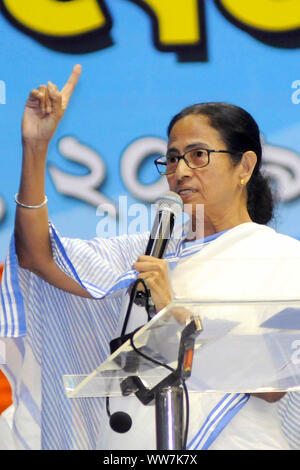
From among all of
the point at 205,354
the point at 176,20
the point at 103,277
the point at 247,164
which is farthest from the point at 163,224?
the point at 176,20

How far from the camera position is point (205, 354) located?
131 cm

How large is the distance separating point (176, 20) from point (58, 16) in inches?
14.9

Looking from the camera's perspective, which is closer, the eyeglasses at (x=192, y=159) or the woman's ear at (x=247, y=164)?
the eyeglasses at (x=192, y=159)

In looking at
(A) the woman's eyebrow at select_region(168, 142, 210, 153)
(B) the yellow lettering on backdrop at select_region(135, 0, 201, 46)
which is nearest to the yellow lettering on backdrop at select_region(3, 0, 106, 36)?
(B) the yellow lettering on backdrop at select_region(135, 0, 201, 46)

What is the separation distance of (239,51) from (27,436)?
136 centimetres

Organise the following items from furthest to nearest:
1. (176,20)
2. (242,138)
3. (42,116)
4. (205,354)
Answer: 1. (176,20)
2. (242,138)
3. (42,116)
4. (205,354)

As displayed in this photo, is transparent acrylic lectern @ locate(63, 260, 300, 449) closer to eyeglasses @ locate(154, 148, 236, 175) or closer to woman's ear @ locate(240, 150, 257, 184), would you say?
eyeglasses @ locate(154, 148, 236, 175)

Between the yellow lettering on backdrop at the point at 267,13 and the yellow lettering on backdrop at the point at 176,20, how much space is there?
104 millimetres

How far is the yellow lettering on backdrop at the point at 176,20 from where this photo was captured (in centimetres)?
252

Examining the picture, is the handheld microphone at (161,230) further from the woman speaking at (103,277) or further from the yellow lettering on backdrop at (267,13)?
the yellow lettering on backdrop at (267,13)

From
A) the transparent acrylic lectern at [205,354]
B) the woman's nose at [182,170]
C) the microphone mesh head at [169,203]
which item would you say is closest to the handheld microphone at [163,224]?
the microphone mesh head at [169,203]

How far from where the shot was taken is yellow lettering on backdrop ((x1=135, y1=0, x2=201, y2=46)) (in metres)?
2.52

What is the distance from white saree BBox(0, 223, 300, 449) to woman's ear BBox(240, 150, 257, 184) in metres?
0.22

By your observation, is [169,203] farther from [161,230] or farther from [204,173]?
[204,173]
